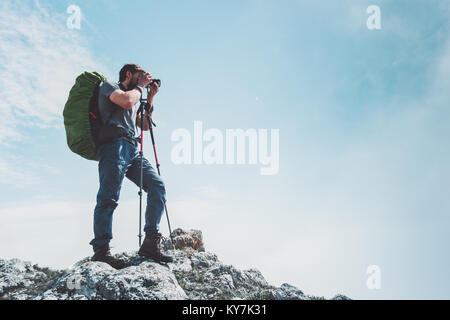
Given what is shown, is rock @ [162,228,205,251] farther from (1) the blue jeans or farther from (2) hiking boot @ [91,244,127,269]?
(2) hiking boot @ [91,244,127,269]

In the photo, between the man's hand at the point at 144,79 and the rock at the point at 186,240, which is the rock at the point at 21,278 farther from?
the man's hand at the point at 144,79

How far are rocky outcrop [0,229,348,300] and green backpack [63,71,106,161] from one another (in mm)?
2332

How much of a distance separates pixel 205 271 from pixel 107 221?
2516 mm

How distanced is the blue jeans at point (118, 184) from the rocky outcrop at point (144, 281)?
67cm

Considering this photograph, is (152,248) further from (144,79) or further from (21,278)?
(144,79)

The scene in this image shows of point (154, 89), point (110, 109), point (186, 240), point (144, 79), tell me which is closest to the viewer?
point (110, 109)

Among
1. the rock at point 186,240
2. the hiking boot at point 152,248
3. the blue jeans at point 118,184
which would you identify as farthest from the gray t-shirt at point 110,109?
the rock at point 186,240

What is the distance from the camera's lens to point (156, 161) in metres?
7.81

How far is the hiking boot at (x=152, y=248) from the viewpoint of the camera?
639 cm

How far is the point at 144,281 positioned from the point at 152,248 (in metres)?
1.15

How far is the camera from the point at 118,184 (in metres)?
6.09

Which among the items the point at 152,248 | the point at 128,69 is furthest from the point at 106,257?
the point at 128,69
